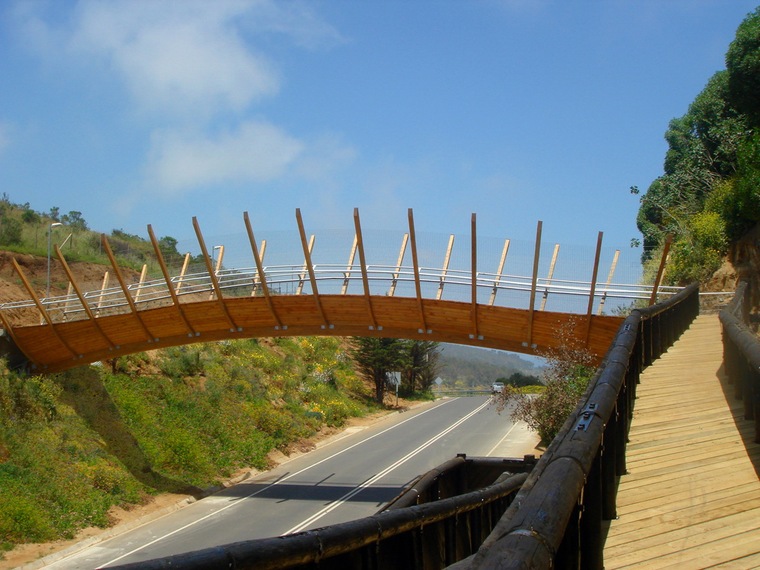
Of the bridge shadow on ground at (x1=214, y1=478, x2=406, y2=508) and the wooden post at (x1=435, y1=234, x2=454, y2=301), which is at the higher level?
the wooden post at (x1=435, y1=234, x2=454, y2=301)

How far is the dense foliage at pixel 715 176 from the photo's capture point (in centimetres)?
3067

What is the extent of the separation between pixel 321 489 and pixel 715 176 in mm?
24683

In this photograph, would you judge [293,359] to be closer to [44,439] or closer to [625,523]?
[44,439]

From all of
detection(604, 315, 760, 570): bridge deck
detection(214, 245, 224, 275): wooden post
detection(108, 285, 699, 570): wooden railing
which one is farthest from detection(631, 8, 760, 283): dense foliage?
detection(108, 285, 699, 570): wooden railing

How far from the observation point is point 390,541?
5.51 metres

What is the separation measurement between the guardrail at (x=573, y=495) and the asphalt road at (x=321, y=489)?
1455cm

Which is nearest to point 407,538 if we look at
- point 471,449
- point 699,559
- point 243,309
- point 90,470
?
point 699,559

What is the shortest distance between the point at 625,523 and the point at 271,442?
98.4 ft

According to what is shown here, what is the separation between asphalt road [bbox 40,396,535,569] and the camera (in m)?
20.4

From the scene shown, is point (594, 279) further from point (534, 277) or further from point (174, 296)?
point (174, 296)

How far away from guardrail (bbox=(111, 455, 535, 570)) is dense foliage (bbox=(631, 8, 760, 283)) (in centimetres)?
2293

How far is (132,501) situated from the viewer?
2452 cm

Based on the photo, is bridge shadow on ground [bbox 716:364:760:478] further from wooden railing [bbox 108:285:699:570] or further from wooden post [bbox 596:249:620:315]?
wooden post [bbox 596:249:620:315]

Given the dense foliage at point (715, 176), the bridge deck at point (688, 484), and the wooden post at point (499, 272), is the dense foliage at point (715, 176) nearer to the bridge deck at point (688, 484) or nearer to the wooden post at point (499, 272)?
the wooden post at point (499, 272)
